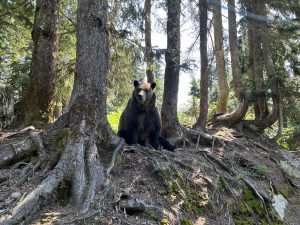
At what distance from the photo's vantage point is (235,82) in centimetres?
1314

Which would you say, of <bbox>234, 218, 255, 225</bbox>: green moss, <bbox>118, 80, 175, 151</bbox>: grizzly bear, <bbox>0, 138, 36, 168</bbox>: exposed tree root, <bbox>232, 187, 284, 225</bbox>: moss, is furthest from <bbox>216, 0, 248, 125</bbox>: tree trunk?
<bbox>0, 138, 36, 168</bbox>: exposed tree root

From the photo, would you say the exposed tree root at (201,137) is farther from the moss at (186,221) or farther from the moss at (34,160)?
the moss at (34,160)

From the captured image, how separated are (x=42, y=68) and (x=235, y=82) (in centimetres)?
758

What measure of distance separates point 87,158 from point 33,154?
1.20 metres

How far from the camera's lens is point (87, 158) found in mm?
5613

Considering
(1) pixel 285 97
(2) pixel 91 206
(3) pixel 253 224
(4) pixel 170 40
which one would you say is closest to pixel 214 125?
(1) pixel 285 97

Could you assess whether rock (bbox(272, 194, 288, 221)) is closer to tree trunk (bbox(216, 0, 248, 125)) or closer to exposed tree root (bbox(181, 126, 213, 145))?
exposed tree root (bbox(181, 126, 213, 145))

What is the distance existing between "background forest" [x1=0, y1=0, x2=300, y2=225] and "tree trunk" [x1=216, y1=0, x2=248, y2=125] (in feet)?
0.13

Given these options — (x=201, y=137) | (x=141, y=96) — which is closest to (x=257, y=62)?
(x=201, y=137)

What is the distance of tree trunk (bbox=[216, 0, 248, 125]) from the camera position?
12602 mm

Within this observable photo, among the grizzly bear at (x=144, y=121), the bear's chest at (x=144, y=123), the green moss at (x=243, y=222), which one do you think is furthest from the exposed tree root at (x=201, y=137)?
the green moss at (x=243, y=222)

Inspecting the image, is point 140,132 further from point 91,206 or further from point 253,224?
point 91,206

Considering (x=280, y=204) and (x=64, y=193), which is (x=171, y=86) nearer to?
(x=280, y=204)

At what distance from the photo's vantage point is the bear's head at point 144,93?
838cm
